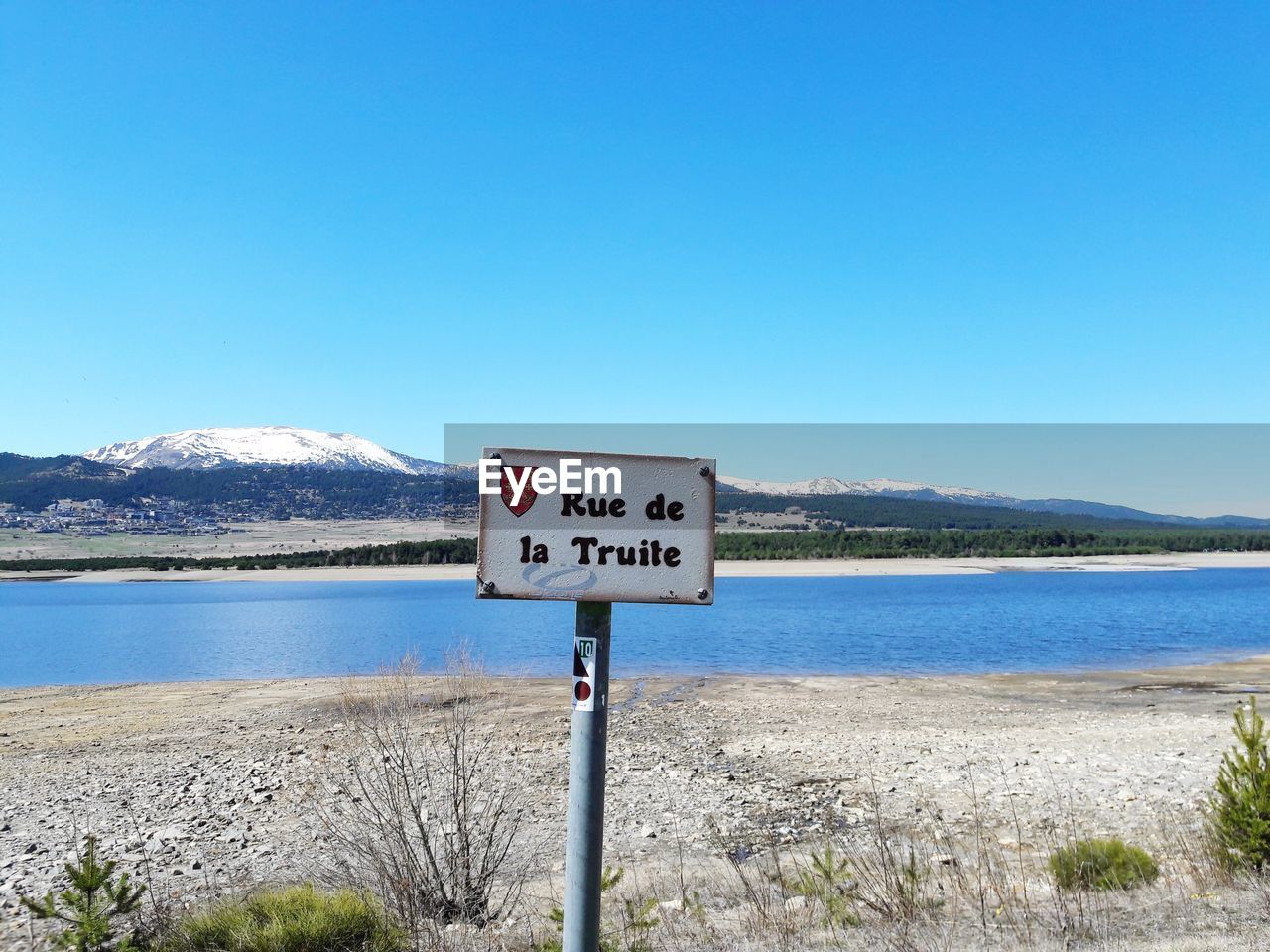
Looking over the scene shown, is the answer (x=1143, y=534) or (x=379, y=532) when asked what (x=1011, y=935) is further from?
(x=1143, y=534)

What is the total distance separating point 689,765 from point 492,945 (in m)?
8.69

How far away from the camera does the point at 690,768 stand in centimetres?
1292

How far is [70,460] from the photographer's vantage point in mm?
168875

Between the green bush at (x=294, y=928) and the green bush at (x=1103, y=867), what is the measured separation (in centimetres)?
404

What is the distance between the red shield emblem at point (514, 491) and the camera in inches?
107

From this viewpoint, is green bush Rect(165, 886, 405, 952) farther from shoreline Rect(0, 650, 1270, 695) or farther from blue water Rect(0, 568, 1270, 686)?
shoreline Rect(0, 650, 1270, 695)

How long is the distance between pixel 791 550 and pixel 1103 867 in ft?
286

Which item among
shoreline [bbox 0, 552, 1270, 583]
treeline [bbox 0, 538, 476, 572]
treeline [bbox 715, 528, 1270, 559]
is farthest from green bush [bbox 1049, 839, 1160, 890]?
treeline [bbox 0, 538, 476, 572]

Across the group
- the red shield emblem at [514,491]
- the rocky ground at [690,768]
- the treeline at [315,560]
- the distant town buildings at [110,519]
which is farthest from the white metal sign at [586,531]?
the distant town buildings at [110,519]

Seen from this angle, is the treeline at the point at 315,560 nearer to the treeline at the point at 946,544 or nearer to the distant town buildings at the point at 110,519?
the treeline at the point at 946,544

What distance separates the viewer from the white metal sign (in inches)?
106

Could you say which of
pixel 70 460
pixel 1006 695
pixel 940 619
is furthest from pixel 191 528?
pixel 1006 695
